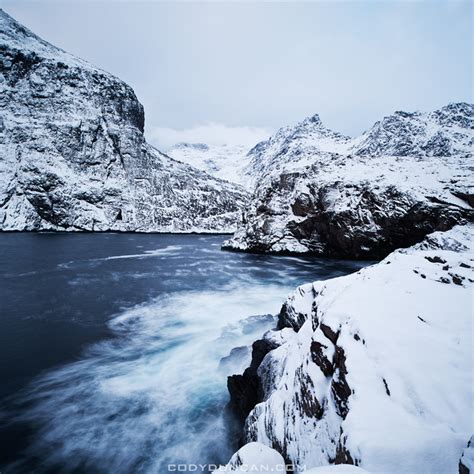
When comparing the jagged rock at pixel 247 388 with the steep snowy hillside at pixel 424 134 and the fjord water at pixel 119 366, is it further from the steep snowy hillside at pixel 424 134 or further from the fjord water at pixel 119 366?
the steep snowy hillside at pixel 424 134

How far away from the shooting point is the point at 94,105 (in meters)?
71.8

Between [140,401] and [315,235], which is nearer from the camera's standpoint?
[140,401]

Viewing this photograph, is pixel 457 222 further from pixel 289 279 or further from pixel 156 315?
pixel 156 315

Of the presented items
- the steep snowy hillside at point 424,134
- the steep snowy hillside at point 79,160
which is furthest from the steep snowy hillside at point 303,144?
the steep snowy hillside at point 79,160

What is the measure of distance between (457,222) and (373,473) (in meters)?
27.2

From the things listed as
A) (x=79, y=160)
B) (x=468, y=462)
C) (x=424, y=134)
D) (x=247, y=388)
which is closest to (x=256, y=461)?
(x=468, y=462)

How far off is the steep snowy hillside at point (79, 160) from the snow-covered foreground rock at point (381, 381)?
64738mm

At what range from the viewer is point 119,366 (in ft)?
30.6

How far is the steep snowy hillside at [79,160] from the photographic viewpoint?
57656 millimetres

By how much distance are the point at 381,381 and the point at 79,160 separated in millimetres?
75925

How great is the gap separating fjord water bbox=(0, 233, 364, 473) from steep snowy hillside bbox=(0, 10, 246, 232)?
43854mm

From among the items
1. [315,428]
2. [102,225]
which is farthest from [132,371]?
[102,225]

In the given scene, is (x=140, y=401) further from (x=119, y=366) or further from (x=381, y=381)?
(x=381, y=381)

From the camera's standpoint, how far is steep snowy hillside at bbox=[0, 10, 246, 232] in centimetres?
5766
